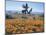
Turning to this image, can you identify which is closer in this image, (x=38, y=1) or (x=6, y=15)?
(x=6, y=15)

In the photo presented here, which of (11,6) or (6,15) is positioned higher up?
(11,6)

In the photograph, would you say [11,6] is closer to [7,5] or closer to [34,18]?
[7,5]

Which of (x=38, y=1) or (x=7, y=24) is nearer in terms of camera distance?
(x=7, y=24)

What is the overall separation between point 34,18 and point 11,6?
18.4 inches

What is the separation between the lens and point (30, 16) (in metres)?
1.93

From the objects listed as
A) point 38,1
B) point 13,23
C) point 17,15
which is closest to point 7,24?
point 13,23

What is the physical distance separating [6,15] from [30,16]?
428mm

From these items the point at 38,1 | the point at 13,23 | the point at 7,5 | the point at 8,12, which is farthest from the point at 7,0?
the point at 38,1

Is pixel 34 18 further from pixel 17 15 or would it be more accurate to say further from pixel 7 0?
pixel 7 0

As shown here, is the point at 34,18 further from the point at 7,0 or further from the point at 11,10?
the point at 7,0

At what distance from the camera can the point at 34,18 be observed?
1949 millimetres
